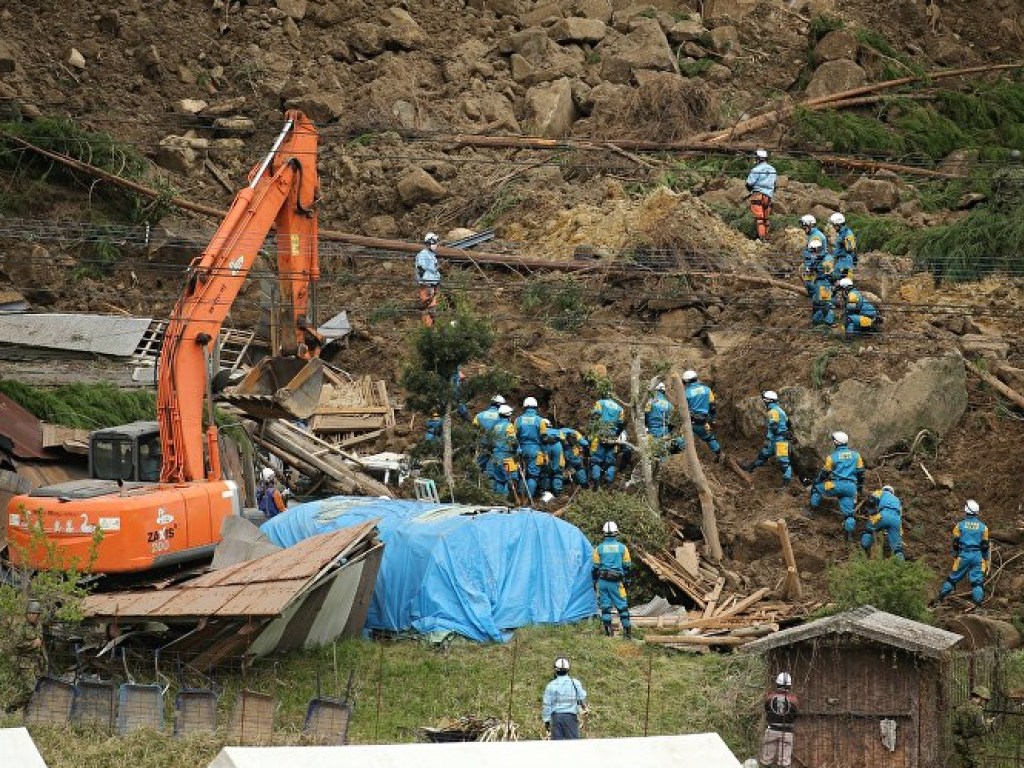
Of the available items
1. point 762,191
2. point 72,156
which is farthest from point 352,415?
point 72,156

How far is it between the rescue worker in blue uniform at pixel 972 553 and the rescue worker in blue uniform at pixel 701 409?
435 cm

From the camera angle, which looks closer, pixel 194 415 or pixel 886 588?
pixel 886 588

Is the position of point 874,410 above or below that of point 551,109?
below

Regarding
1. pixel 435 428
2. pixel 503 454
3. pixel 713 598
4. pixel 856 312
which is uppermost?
pixel 856 312

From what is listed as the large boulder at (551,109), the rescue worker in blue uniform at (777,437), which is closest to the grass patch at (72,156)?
the large boulder at (551,109)

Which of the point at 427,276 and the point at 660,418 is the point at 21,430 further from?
the point at 660,418

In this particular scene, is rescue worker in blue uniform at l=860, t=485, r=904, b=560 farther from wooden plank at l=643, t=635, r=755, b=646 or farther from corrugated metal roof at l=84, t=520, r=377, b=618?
corrugated metal roof at l=84, t=520, r=377, b=618

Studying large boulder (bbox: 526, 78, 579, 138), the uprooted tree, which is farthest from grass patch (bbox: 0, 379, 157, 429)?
large boulder (bbox: 526, 78, 579, 138)

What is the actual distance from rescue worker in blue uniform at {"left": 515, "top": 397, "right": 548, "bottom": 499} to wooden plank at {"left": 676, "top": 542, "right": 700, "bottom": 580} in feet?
8.58

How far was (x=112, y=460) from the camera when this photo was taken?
25.7 meters

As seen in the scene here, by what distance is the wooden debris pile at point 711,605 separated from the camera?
2472 centimetres

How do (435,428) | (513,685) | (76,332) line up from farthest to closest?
(76,332) < (435,428) < (513,685)

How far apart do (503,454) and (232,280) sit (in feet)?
14.6

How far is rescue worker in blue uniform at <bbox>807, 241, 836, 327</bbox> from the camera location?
3012 centimetres
